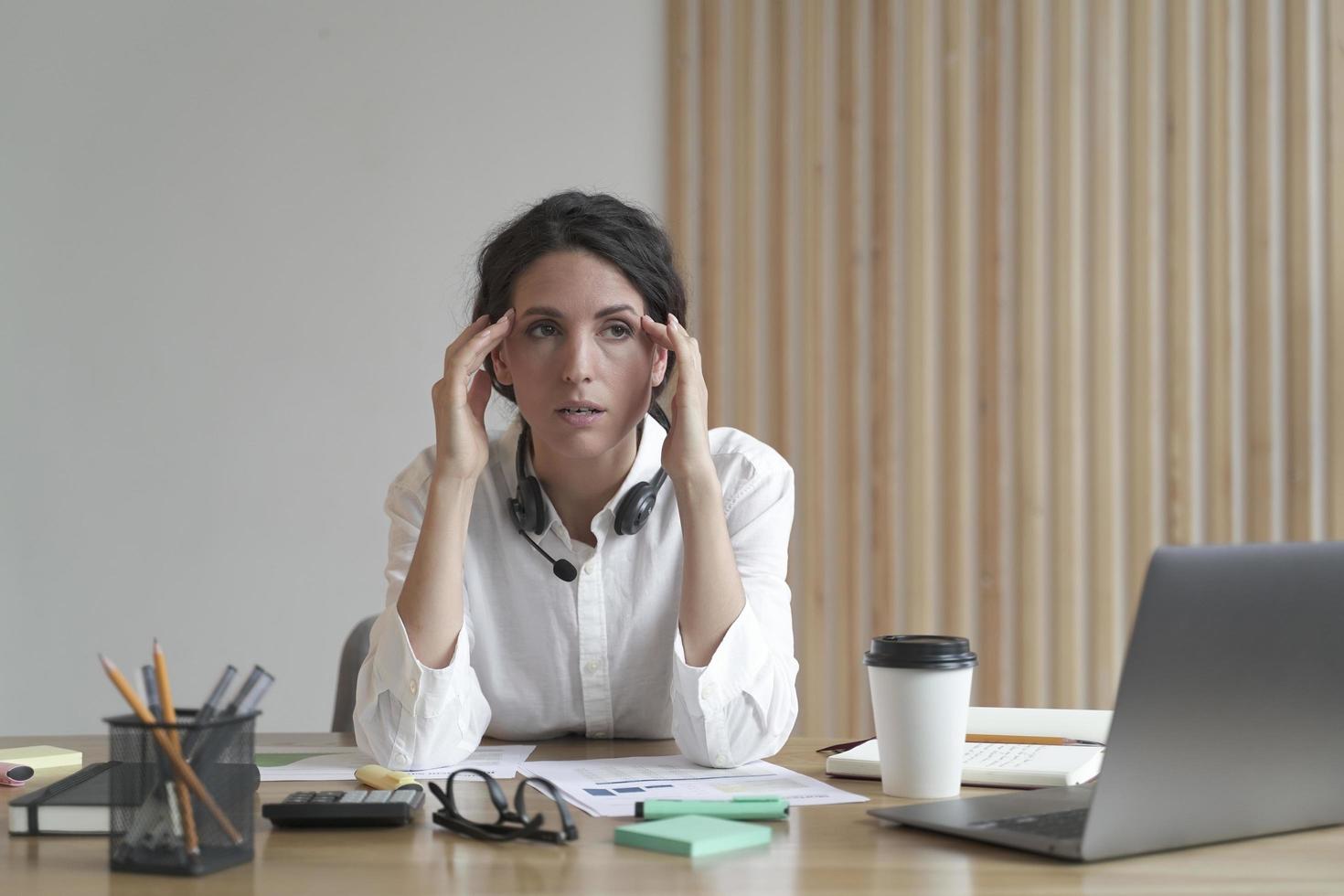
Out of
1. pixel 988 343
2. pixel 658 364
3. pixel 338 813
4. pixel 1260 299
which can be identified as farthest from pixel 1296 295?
pixel 338 813

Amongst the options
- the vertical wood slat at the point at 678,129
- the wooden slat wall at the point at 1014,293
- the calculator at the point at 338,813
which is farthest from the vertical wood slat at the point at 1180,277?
the calculator at the point at 338,813

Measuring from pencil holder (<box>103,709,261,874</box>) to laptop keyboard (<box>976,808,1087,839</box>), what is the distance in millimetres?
625

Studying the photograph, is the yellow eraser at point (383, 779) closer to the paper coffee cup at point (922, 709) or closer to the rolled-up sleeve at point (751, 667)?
the rolled-up sleeve at point (751, 667)

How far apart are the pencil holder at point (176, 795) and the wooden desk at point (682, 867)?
0.06 feet

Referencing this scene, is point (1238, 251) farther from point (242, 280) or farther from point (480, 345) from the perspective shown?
point (242, 280)

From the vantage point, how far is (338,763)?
61.9 inches

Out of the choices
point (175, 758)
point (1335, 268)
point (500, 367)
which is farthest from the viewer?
point (1335, 268)

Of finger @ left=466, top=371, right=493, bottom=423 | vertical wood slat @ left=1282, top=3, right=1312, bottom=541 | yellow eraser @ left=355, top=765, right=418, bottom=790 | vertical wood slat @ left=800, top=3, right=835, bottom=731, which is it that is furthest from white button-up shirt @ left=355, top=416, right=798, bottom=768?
vertical wood slat @ left=1282, top=3, right=1312, bottom=541

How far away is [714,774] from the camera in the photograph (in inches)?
57.9

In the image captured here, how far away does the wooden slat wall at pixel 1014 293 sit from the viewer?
3188 mm

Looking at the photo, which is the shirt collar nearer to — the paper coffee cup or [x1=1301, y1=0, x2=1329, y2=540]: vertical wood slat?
the paper coffee cup

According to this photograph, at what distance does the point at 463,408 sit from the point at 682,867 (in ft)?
3.09

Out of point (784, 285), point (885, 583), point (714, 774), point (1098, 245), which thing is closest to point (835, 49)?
point (784, 285)

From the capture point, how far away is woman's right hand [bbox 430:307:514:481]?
176 centimetres
